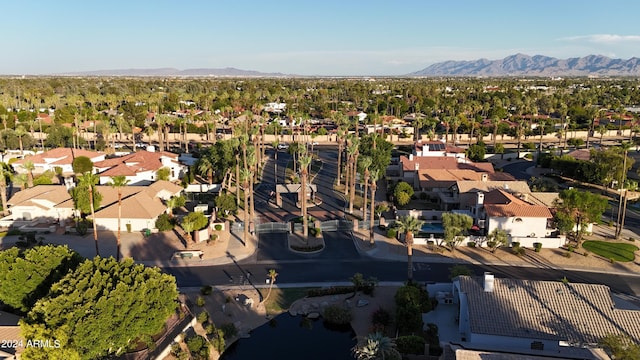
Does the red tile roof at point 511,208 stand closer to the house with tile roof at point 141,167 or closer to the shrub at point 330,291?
the shrub at point 330,291

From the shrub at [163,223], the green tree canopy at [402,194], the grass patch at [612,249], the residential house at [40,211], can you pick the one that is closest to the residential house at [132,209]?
the shrub at [163,223]

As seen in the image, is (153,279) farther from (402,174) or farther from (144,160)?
(402,174)

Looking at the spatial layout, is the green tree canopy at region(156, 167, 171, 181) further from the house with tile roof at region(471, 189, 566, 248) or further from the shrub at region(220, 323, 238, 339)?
the house with tile roof at region(471, 189, 566, 248)

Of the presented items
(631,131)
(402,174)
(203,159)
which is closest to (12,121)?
(203,159)

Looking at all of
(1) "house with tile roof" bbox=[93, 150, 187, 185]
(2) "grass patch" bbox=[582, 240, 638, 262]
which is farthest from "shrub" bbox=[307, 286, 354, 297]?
(1) "house with tile roof" bbox=[93, 150, 187, 185]

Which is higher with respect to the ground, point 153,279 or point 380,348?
point 153,279

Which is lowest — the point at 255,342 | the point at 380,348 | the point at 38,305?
the point at 255,342
